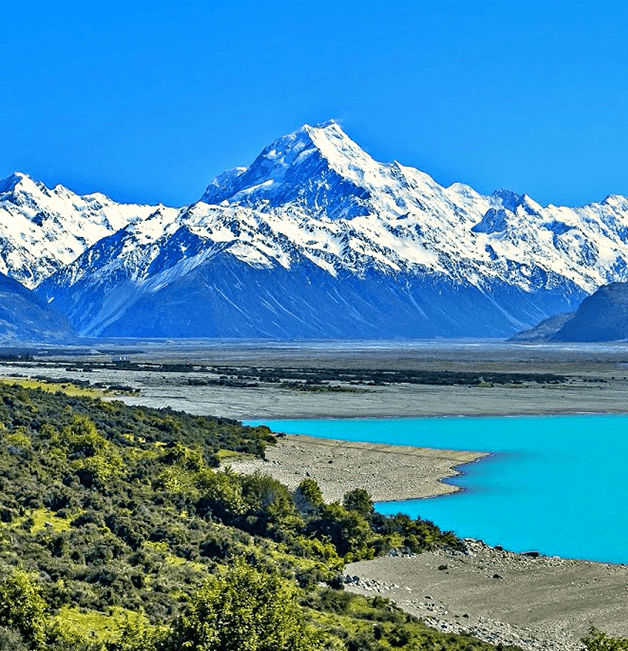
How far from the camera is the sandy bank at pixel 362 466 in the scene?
6306 cm

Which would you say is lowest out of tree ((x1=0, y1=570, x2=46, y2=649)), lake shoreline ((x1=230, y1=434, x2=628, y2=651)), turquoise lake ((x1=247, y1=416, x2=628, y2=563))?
lake shoreline ((x1=230, y1=434, x2=628, y2=651))

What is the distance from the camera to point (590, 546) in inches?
1905

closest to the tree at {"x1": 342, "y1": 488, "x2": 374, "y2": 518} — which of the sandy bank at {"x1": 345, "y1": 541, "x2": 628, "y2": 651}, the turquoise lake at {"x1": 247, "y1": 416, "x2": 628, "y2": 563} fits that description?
the turquoise lake at {"x1": 247, "y1": 416, "x2": 628, "y2": 563}

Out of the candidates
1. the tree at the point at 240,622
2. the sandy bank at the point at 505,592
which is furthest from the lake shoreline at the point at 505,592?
the tree at the point at 240,622

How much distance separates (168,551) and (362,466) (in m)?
31.9

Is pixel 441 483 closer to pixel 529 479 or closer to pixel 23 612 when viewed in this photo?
pixel 529 479

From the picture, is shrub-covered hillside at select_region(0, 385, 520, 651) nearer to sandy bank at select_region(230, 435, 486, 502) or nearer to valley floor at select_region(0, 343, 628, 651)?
valley floor at select_region(0, 343, 628, 651)

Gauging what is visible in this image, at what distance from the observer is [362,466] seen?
71.1 metres

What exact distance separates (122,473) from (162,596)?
56.5 feet

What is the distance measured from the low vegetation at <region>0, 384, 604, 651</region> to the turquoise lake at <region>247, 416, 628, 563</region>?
18.5 feet

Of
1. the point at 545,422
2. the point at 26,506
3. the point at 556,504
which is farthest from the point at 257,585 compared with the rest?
the point at 545,422

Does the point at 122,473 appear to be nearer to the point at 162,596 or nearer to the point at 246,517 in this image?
the point at 246,517

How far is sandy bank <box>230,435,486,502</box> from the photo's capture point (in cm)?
6306

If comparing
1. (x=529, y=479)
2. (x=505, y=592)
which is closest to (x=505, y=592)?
(x=505, y=592)
